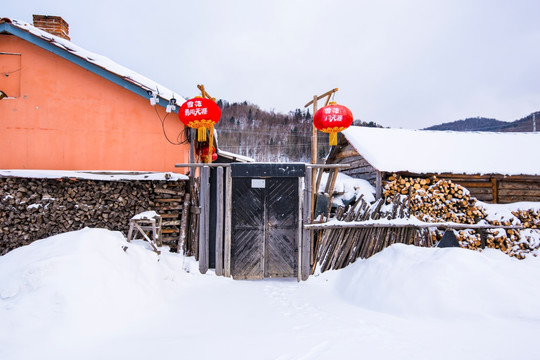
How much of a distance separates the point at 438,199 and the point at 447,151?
2954mm

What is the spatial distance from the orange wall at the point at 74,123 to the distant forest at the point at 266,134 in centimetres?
3159

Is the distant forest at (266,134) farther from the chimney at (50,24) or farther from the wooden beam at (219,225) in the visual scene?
the wooden beam at (219,225)

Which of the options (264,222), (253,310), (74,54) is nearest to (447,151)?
(264,222)

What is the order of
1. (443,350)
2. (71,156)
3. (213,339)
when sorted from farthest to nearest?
(71,156), (213,339), (443,350)

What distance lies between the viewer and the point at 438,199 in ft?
31.3

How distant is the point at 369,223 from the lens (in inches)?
281

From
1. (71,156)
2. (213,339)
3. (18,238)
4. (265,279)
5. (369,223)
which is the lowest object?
(265,279)

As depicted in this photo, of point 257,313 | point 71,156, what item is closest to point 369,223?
point 257,313

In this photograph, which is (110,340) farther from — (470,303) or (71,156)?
(71,156)

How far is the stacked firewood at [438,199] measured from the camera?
30.9 feet

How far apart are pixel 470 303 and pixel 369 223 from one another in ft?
9.25

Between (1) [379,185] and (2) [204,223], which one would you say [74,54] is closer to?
(2) [204,223]

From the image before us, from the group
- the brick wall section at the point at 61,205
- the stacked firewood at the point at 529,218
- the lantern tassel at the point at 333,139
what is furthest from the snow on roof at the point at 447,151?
the brick wall section at the point at 61,205

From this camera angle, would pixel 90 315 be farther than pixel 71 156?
No
